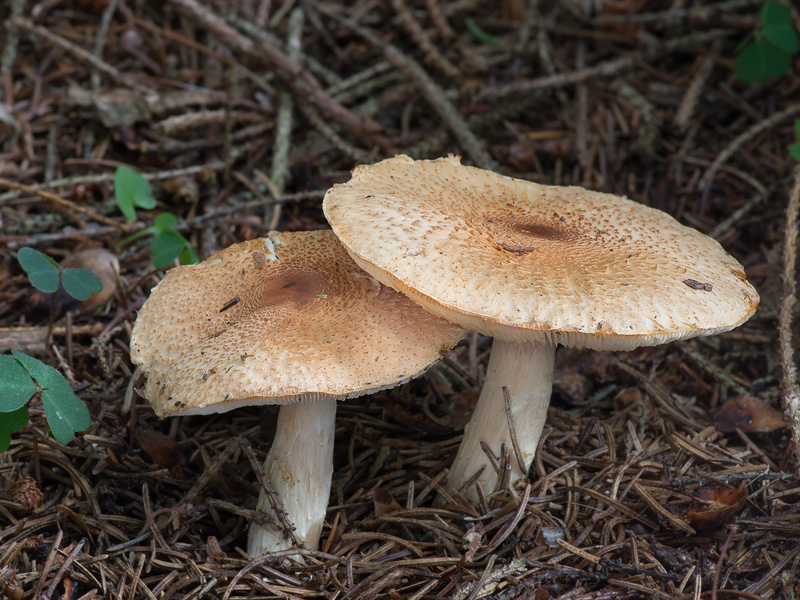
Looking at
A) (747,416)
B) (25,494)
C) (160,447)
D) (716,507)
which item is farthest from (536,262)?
(25,494)

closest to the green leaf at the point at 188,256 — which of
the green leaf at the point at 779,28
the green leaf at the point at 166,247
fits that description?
the green leaf at the point at 166,247

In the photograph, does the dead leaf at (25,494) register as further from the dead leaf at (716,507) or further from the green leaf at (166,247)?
the dead leaf at (716,507)

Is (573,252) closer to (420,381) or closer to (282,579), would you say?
(420,381)

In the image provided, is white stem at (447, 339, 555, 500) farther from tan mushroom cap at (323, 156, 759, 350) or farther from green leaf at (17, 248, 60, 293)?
green leaf at (17, 248, 60, 293)

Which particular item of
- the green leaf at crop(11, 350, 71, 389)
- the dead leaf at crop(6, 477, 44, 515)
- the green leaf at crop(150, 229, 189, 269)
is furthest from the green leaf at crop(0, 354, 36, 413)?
the green leaf at crop(150, 229, 189, 269)

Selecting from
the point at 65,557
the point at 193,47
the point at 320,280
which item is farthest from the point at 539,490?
the point at 193,47

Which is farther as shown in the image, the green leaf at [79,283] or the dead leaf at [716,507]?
the green leaf at [79,283]
